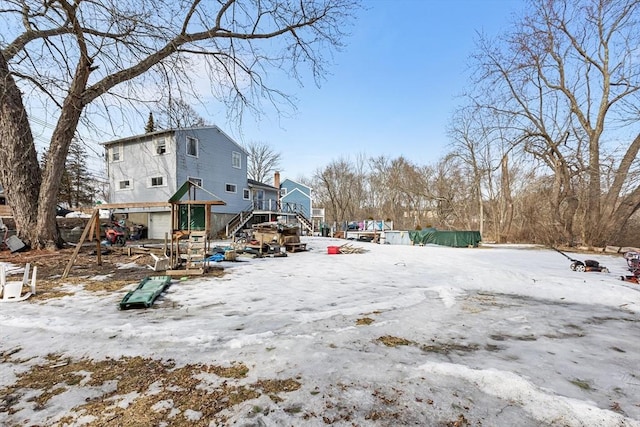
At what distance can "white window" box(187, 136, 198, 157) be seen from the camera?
760 inches

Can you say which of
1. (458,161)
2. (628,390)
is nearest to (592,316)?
(628,390)

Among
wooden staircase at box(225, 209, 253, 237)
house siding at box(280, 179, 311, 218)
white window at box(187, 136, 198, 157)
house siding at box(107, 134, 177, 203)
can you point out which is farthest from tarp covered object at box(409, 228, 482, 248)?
house siding at box(107, 134, 177, 203)

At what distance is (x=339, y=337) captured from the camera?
3.41 metres

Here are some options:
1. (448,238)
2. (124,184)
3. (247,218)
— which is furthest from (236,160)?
(448,238)

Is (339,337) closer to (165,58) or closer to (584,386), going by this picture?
(584,386)

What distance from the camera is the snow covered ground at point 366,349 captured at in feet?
6.65

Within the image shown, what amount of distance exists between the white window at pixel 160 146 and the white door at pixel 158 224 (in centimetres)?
408

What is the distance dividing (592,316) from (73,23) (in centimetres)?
1235

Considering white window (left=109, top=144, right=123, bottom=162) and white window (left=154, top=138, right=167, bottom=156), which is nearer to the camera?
white window (left=154, top=138, right=167, bottom=156)

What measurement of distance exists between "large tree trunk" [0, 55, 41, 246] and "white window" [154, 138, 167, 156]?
9.97 m

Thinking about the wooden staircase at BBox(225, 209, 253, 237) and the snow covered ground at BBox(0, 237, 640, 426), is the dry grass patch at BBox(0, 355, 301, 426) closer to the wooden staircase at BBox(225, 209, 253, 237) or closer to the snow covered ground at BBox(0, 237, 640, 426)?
the snow covered ground at BBox(0, 237, 640, 426)

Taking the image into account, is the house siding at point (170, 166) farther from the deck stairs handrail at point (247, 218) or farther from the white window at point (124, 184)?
the deck stairs handrail at point (247, 218)

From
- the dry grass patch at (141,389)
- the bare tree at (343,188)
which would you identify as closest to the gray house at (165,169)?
the dry grass patch at (141,389)

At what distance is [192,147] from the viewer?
1955cm
